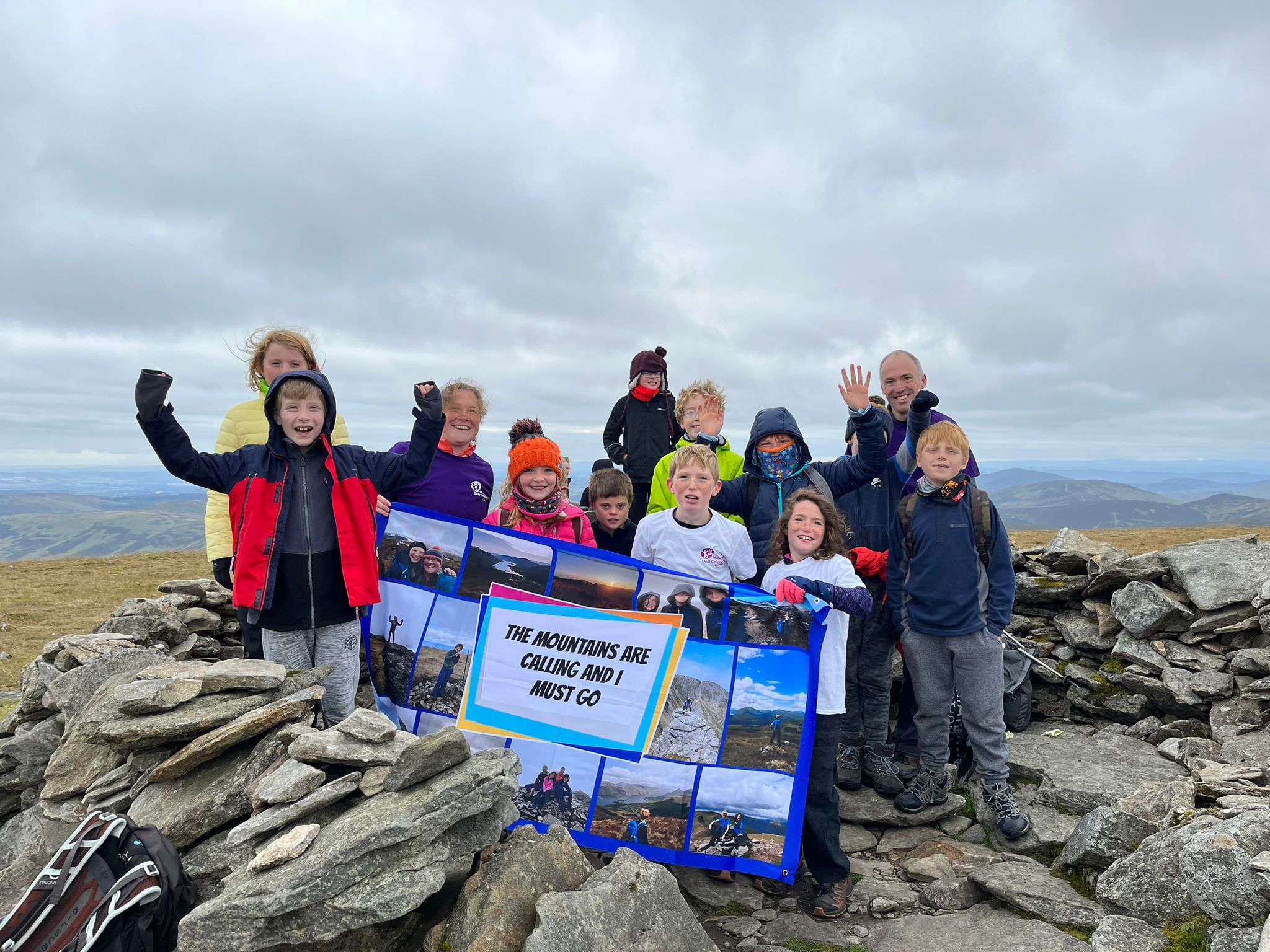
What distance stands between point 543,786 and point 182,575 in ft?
92.9

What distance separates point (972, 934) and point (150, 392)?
7.12 m

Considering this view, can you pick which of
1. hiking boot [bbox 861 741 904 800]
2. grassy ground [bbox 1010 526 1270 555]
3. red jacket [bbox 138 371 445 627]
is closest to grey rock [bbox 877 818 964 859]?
hiking boot [bbox 861 741 904 800]

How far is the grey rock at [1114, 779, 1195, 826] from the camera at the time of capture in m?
5.59

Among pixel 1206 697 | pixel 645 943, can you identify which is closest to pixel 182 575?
pixel 645 943

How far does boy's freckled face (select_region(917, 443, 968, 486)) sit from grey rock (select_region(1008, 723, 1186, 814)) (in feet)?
10.7

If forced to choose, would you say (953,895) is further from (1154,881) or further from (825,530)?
(825,530)

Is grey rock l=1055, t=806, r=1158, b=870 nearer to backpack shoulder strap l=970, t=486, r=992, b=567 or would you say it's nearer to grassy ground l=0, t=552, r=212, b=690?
backpack shoulder strap l=970, t=486, r=992, b=567

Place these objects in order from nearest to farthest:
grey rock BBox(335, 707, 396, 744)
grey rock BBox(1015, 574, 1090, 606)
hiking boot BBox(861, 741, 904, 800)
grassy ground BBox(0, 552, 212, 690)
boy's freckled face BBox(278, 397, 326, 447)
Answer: grey rock BBox(335, 707, 396, 744)
boy's freckled face BBox(278, 397, 326, 447)
hiking boot BBox(861, 741, 904, 800)
grey rock BBox(1015, 574, 1090, 606)
grassy ground BBox(0, 552, 212, 690)

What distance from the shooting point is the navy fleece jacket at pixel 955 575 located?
256 inches

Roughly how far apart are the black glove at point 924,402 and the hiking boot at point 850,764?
3610mm

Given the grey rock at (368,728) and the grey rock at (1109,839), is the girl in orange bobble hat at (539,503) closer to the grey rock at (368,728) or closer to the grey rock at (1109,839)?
the grey rock at (368,728)

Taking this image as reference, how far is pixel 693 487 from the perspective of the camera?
6.59 meters

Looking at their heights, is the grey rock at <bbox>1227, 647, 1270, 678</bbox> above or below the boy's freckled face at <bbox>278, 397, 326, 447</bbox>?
below

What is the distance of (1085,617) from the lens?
9945 millimetres
